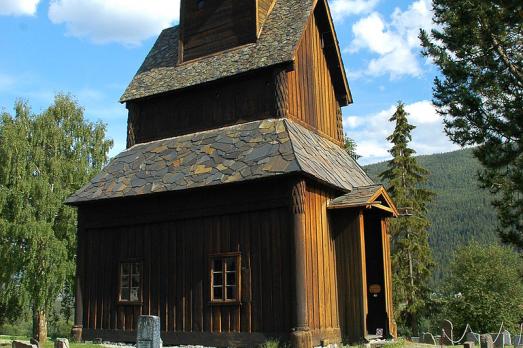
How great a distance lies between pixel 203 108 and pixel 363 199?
629 cm

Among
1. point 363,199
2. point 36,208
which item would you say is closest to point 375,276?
point 363,199

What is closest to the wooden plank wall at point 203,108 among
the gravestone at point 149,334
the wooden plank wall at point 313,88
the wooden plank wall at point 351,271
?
the wooden plank wall at point 313,88

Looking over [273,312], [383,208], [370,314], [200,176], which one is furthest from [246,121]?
[370,314]

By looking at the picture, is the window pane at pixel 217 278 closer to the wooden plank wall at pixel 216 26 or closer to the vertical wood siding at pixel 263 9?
the wooden plank wall at pixel 216 26

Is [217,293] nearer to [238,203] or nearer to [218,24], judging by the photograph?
[238,203]

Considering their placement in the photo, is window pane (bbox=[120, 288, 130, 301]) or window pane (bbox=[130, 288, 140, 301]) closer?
window pane (bbox=[130, 288, 140, 301])

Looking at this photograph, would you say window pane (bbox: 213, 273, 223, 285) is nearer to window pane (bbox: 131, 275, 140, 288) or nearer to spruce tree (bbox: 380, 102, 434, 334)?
window pane (bbox: 131, 275, 140, 288)

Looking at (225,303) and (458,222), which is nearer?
(225,303)

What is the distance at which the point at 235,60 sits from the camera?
19.0 meters

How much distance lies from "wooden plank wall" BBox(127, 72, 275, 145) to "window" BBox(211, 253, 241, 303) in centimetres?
469

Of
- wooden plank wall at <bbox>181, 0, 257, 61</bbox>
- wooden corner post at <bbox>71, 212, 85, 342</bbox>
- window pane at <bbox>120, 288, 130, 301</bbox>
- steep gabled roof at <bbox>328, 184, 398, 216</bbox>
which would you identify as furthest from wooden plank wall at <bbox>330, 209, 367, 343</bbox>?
wooden corner post at <bbox>71, 212, 85, 342</bbox>

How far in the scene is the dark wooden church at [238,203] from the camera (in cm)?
1530

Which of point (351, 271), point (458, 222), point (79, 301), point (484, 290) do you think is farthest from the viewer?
point (458, 222)

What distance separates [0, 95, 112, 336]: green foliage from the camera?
29969mm
